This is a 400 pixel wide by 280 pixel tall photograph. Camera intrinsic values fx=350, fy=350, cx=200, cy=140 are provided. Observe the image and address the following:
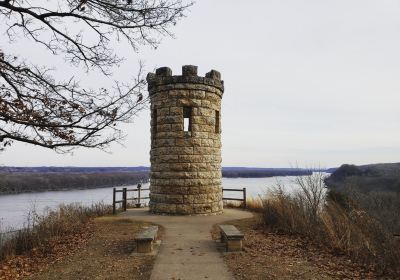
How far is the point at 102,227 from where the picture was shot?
11242 mm

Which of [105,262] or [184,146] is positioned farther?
[184,146]

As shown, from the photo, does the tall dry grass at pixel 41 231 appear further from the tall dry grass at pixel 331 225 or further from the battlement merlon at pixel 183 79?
the tall dry grass at pixel 331 225

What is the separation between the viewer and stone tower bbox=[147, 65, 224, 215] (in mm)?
13617

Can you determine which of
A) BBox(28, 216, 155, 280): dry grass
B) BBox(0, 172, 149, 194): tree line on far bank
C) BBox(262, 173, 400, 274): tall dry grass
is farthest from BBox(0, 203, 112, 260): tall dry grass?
BBox(0, 172, 149, 194): tree line on far bank

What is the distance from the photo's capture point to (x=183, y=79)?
13859 mm

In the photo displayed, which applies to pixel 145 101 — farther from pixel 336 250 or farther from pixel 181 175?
pixel 181 175

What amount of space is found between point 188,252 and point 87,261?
7.27 feet

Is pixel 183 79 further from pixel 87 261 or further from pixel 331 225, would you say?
pixel 87 261

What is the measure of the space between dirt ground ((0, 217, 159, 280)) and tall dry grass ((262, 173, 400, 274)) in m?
3.81

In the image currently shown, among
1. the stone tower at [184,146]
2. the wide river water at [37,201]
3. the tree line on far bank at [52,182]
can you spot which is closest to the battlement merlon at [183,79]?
the stone tower at [184,146]

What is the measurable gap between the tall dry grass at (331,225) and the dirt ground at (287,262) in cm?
36

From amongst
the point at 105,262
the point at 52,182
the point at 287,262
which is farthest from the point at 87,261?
the point at 52,182

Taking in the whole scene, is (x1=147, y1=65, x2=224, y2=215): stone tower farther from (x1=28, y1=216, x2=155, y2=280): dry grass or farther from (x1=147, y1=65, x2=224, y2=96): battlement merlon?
(x1=28, y1=216, x2=155, y2=280): dry grass

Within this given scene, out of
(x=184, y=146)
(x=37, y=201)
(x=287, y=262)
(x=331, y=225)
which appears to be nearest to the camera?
(x=287, y=262)
